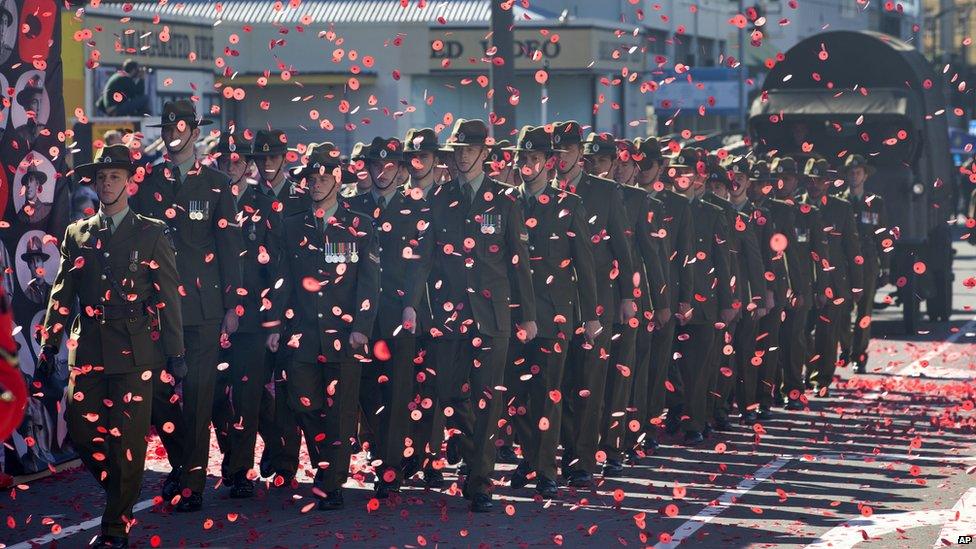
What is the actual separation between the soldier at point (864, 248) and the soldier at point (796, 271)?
1189 mm

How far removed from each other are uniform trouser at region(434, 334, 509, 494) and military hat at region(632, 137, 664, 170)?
8.30 feet

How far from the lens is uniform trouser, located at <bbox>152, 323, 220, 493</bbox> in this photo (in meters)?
10.5

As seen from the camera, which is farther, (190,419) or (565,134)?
(565,134)

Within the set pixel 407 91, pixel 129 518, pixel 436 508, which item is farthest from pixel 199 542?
pixel 407 91

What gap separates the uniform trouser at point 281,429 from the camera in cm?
1125

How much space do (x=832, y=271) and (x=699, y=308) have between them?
3390mm

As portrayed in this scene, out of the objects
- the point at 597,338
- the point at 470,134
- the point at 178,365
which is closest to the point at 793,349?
the point at 597,338

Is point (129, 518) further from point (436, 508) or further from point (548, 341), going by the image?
point (548, 341)

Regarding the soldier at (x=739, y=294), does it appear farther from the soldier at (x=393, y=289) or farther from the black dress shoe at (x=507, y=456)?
the soldier at (x=393, y=289)

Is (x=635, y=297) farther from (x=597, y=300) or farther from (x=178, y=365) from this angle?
(x=178, y=365)

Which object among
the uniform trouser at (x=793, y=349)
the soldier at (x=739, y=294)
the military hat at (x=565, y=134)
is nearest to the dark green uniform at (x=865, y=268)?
the uniform trouser at (x=793, y=349)

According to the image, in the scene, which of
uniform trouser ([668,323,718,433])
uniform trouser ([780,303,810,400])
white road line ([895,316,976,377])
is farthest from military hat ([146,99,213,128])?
white road line ([895,316,976,377])

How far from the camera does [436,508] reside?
1055 cm

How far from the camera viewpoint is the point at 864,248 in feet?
59.0
